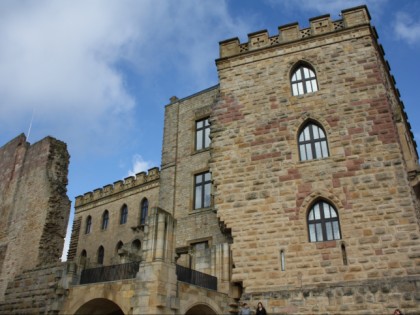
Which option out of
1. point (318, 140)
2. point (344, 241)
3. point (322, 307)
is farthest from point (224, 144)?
point (322, 307)

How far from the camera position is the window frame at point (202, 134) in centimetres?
1780

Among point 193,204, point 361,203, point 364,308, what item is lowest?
point 364,308

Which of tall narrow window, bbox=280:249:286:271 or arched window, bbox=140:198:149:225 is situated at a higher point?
arched window, bbox=140:198:149:225

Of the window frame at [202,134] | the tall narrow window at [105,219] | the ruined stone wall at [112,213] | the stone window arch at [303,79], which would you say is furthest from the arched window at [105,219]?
the stone window arch at [303,79]

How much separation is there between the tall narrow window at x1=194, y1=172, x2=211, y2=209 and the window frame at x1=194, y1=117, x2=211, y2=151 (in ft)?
4.34

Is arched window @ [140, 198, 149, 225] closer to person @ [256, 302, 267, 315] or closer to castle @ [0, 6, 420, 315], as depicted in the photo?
castle @ [0, 6, 420, 315]

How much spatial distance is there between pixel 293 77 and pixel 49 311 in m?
10.6

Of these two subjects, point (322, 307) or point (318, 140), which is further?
point (318, 140)

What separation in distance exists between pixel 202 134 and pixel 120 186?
12.1 meters

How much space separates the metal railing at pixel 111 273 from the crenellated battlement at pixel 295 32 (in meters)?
8.54

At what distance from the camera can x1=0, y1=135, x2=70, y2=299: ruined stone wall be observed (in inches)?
608

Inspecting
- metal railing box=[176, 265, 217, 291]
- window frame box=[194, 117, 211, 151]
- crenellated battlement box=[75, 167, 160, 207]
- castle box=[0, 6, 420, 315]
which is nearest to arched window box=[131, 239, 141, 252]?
crenellated battlement box=[75, 167, 160, 207]

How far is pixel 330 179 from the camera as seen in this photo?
12.0m

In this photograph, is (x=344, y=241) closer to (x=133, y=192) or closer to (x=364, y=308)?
(x=364, y=308)
